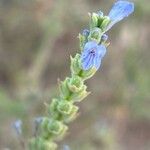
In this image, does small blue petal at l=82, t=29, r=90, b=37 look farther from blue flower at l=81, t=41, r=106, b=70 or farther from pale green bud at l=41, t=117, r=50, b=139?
pale green bud at l=41, t=117, r=50, b=139

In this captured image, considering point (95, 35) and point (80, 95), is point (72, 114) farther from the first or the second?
point (95, 35)

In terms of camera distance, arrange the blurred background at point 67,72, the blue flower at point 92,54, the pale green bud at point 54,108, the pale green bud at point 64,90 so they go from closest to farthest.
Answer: the blue flower at point 92,54
the pale green bud at point 64,90
the pale green bud at point 54,108
the blurred background at point 67,72

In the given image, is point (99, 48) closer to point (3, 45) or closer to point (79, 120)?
point (79, 120)

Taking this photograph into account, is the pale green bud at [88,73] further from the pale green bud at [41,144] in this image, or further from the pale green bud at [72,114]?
the pale green bud at [41,144]

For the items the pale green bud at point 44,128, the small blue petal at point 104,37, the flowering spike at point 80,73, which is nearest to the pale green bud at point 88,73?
the flowering spike at point 80,73

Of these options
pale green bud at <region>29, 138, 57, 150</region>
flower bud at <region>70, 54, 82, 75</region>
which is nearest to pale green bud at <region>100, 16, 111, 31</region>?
flower bud at <region>70, 54, 82, 75</region>

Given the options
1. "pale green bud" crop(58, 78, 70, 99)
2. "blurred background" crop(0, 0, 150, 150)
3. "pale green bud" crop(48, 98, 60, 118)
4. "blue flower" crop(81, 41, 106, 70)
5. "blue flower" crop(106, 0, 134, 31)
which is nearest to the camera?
"blue flower" crop(81, 41, 106, 70)
